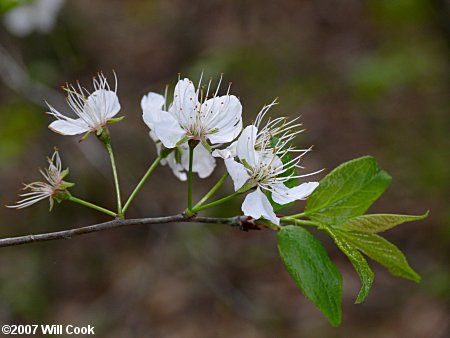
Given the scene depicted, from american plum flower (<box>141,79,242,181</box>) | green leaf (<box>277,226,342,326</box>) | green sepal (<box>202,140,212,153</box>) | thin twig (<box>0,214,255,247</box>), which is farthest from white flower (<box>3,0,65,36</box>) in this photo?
green leaf (<box>277,226,342,326</box>)

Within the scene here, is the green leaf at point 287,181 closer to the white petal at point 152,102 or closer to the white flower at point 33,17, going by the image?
the white petal at point 152,102

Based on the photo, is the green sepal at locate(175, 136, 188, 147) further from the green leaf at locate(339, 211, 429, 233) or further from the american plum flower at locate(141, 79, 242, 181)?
the green leaf at locate(339, 211, 429, 233)

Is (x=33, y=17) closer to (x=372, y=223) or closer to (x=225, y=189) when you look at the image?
(x=225, y=189)

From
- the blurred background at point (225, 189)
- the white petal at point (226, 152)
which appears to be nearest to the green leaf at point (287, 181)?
the white petal at point (226, 152)

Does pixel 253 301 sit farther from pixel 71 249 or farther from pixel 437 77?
pixel 437 77

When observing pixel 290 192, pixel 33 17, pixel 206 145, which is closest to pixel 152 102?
pixel 206 145

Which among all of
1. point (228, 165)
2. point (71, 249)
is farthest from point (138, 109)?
point (228, 165)
